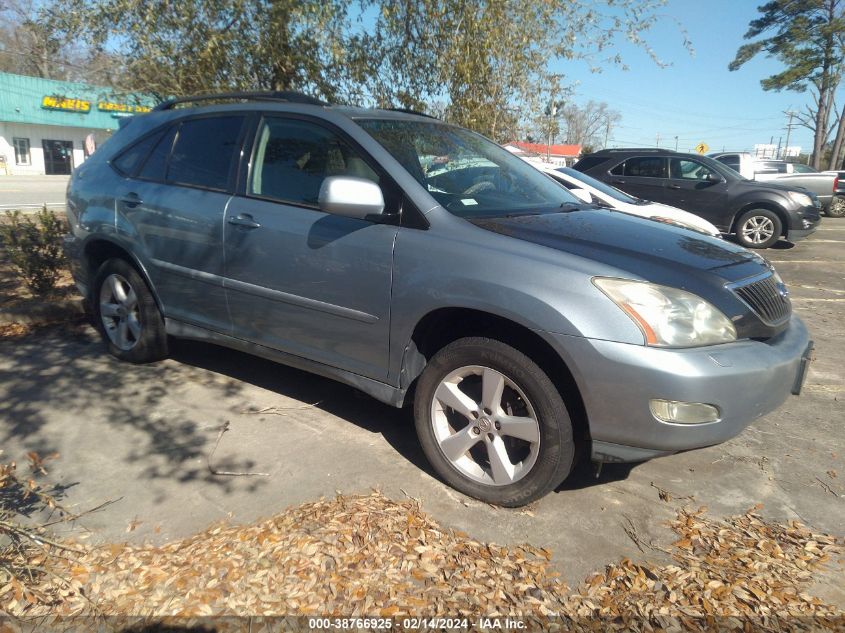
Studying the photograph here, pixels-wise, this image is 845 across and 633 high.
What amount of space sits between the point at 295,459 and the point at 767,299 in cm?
245

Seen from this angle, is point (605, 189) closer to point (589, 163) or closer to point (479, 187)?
point (589, 163)

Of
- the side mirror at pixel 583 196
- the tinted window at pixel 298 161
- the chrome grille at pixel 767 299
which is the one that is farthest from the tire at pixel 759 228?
the tinted window at pixel 298 161

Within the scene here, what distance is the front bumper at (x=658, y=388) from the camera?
250cm

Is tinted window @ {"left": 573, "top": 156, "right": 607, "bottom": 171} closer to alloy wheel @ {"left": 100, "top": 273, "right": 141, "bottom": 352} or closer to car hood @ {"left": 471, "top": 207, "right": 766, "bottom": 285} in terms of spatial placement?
car hood @ {"left": 471, "top": 207, "right": 766, "bottom": 285}

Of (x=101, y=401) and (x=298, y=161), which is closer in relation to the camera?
(x=298, y=161)

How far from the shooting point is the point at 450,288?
9.51ft

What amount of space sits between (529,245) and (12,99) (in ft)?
139

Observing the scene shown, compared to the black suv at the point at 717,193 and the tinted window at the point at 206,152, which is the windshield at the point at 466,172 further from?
the black suv at the point at 717,193

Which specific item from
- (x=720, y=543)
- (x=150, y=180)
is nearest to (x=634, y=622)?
(x=720, y=543)

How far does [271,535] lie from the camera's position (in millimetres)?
2670

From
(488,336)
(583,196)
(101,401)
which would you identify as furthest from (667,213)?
(101,401)

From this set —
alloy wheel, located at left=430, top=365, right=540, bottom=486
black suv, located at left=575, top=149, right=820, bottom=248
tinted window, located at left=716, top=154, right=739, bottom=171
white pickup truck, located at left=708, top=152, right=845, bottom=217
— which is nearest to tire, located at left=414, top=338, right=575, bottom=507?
alloy wheel, located at left=430, top=365, right=540, bottom=486

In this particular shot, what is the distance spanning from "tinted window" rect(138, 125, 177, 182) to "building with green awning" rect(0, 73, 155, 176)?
3295cm

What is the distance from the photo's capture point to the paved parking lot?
286 centimetres
